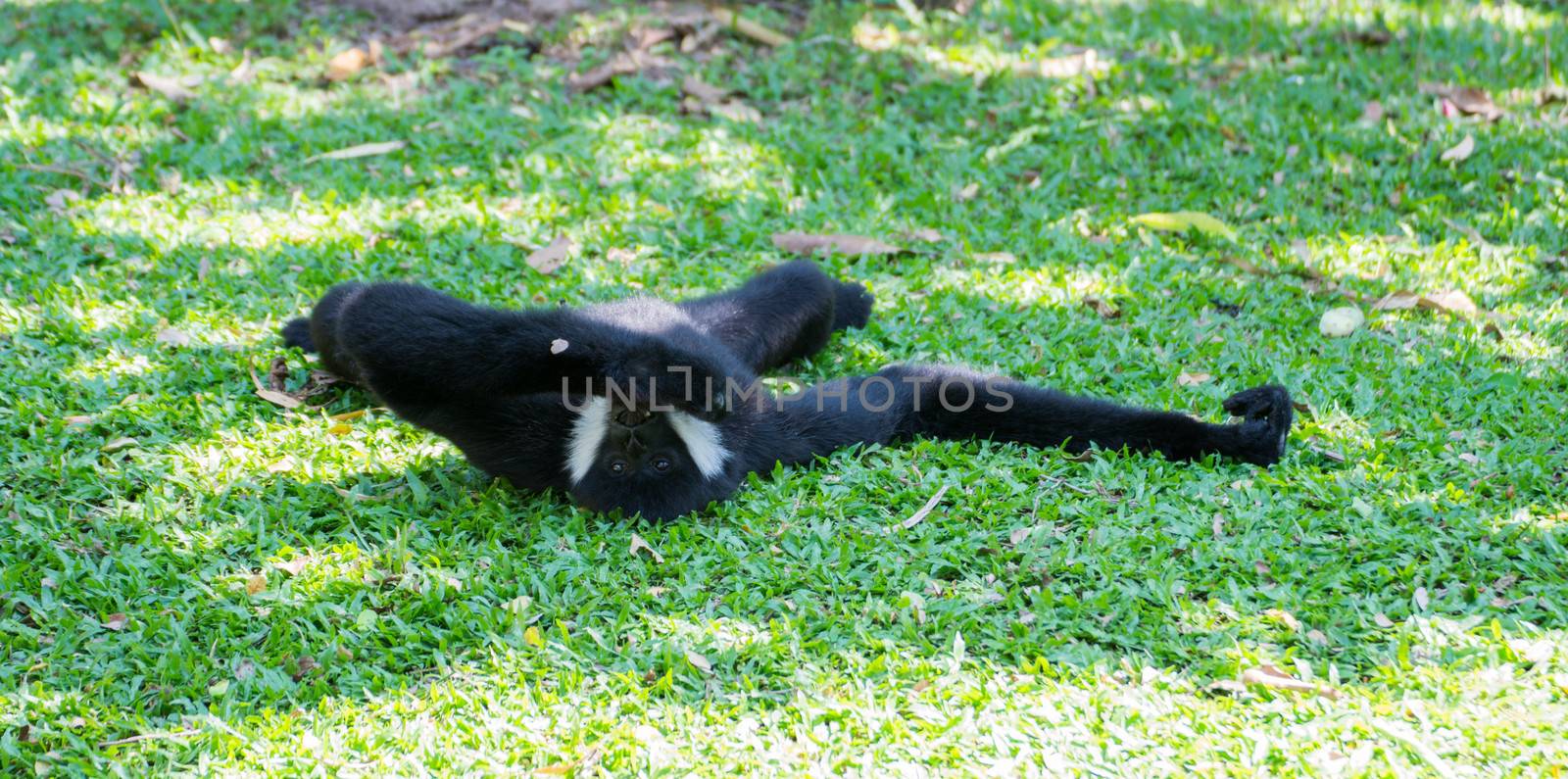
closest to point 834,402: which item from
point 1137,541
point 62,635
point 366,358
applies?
point 1137,541

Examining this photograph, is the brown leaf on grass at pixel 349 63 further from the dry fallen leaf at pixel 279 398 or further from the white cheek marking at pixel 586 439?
the white cheek marking at pixel 586 439

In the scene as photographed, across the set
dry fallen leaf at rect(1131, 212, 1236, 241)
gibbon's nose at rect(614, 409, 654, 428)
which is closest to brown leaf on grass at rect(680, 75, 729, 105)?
dry fallen leaf at rect(1131, 212, 1236, 241)

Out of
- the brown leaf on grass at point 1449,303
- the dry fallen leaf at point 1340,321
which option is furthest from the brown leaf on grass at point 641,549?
the brown leaf on grass at point 1449,303

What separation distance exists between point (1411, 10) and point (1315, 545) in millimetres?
7283

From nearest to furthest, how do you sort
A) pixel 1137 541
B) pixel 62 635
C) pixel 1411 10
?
pixel 62 635 → pixel 1137 541 → pixel 1411 10

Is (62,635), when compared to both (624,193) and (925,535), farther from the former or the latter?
(624,193)

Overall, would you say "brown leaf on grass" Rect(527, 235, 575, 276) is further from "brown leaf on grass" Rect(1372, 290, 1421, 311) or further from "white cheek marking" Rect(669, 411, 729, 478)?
"brown leaf on grass" Rect(1372, 290, 1421, 311)

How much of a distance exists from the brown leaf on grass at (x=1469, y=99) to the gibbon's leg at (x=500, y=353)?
629 cm

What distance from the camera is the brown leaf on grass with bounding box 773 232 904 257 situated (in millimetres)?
6945

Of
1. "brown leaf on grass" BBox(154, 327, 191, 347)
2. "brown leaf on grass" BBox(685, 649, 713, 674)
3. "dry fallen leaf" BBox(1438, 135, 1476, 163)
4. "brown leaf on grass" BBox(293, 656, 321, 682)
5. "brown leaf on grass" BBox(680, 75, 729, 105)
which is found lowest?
"brown leaf on grass" BBox(293, 656, 321, 682)

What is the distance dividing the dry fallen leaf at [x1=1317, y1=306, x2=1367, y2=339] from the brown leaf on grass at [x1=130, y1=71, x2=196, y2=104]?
6950 millimetres

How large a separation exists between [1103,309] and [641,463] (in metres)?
2.91

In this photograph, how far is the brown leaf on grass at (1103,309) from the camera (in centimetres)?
643

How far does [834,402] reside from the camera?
5.26 m
